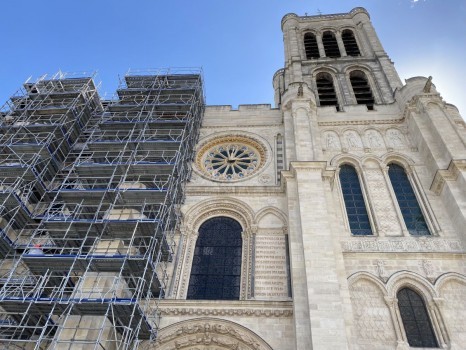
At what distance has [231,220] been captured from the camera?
15.0 meters

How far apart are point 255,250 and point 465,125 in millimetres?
10267

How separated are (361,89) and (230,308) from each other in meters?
15.0

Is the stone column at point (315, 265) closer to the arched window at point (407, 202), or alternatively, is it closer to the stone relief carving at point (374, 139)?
the arched window at point (407, 202)

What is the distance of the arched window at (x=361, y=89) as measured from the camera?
838 inches

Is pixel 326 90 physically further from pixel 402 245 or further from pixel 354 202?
pixel 402 245

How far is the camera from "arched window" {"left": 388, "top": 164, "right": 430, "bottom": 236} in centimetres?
1375

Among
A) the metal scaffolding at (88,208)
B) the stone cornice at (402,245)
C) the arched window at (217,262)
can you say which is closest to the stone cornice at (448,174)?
the stone cornice at (402,245)

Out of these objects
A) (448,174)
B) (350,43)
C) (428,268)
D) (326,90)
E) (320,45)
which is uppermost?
(350,43)

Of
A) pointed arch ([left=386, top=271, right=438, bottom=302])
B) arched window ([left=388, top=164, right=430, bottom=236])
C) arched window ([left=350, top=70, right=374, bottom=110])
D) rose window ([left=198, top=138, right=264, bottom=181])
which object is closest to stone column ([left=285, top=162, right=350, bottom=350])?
pointed arch ([left=386, top=271, right=438, bottom=302])

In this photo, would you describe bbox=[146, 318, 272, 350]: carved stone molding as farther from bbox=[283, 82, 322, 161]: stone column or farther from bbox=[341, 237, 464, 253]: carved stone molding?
bbox=[283, 82, 322, 161]: stone column

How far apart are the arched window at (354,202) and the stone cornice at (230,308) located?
390 cm

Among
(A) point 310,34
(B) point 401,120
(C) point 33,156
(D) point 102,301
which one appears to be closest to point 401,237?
(B) point 401,120

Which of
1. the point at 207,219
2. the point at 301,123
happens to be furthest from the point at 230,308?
the point at 301,123

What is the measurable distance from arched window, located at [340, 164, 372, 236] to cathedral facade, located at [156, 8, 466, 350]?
0.05m
